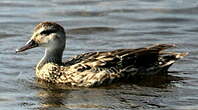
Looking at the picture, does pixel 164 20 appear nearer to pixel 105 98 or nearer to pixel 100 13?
pixel 100 13

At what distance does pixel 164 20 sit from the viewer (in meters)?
16.6

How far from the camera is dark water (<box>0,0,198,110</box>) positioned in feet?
36.7

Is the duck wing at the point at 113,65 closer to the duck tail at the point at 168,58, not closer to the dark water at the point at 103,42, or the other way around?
the duck tail at the point at 168,58

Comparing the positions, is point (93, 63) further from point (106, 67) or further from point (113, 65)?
point (113, 65)

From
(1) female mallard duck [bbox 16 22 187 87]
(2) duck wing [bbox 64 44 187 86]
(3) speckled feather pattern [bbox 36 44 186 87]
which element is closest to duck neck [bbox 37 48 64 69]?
(1) female mallard duck [bbox 16 22 187 87]

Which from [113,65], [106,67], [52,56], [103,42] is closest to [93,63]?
[106,67]

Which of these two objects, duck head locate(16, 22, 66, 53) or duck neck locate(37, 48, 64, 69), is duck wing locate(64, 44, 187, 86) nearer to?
duck neck locate(37, 48, 64, 69)

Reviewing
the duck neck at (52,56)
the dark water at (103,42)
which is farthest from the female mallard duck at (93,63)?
the dark water at (103,42)

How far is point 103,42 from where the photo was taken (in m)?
14.7

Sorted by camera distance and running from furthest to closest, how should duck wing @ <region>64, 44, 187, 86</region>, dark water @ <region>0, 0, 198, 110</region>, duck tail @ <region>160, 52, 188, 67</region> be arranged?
duck tail @ <region>160, 52, 188, 67</region> → duck wing @ <region>64, 44, 187, 86</region> → dark water @ <region>0, 0, 198, 110</region>

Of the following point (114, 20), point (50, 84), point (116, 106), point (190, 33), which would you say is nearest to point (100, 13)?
point (114, 20)

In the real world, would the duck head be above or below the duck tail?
above

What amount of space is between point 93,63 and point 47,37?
1.02 meters

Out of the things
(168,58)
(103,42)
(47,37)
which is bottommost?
(103,42)
